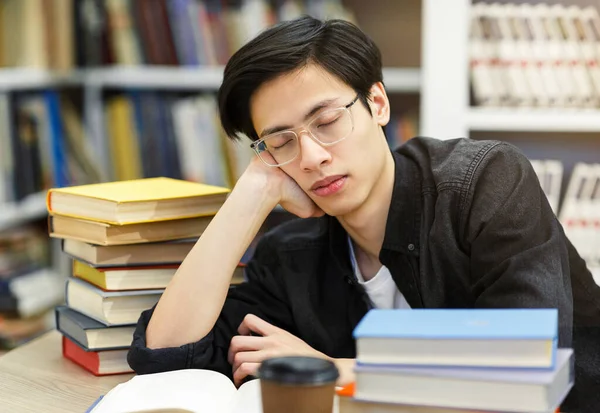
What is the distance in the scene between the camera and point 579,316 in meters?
1.48

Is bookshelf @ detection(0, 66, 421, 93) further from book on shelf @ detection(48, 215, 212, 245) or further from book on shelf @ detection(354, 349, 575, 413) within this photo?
book on shelf @ detection(354, 349, 575, 413)

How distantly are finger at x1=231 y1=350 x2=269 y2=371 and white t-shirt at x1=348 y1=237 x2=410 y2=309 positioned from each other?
0.95ft

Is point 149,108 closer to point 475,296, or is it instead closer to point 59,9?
point 59,9

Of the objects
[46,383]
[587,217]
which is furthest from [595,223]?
[46,383]

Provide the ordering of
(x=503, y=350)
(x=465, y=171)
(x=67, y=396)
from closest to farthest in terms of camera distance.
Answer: (x=503, y=350) → (x=67, y=396) → (x=465, y=171)

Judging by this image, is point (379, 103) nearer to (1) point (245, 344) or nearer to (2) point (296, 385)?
(1) point (245, 344)

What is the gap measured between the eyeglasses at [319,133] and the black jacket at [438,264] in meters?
0.15

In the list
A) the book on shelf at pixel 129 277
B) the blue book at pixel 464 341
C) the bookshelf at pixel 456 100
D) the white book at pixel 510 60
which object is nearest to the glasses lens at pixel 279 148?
the book on shelf at pixel 129 277

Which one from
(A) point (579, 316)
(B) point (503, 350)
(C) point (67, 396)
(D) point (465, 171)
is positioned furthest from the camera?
(A) point (579, 316)

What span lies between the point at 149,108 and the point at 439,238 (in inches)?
75.7

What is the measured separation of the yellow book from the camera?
1.36 metres

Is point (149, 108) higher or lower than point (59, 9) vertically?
lower

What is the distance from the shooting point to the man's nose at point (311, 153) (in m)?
1.35

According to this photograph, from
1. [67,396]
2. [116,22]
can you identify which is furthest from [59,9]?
[67,396]
